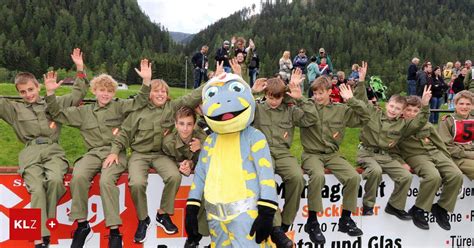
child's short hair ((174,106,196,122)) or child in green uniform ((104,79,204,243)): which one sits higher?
child's short hair ((174,106,196,122))

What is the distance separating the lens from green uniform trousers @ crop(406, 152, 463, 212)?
4.89m

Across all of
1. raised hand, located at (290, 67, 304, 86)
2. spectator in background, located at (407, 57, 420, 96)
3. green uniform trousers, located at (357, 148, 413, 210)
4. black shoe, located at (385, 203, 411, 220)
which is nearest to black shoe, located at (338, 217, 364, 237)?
green uniform trousers, located at (357, 148, 413, 210)

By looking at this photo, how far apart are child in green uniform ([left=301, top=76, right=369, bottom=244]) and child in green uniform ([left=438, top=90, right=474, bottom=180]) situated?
1294 mm

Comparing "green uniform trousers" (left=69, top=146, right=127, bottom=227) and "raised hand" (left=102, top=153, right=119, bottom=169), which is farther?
"raised hand" (left=102, top=153, right=119, bottom=169)

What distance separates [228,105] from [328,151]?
1.59 metres

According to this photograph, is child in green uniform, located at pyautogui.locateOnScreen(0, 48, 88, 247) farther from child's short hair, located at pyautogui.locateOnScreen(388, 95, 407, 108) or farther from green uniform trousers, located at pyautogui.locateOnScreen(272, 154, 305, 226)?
child's short hair, located at pyautogui.locateOnScreen(388, 95, 407, 108)

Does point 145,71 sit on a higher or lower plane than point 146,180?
higher

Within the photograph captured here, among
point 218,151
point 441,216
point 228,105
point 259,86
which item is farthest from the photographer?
point 441,216

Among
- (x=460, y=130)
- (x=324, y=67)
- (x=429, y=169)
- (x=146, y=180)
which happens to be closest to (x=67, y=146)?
(x=146, y=180)

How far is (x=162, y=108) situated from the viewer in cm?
471

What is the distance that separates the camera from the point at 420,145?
522 cm

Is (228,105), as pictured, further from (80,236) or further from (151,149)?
(80,236)

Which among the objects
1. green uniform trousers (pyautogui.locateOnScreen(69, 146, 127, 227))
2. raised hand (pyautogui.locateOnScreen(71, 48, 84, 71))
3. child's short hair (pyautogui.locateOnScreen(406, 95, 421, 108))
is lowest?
green uniform trousers (pyautogui.locateOnScreen(69, 146, 127, 227))

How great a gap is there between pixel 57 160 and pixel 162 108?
3.61ft
